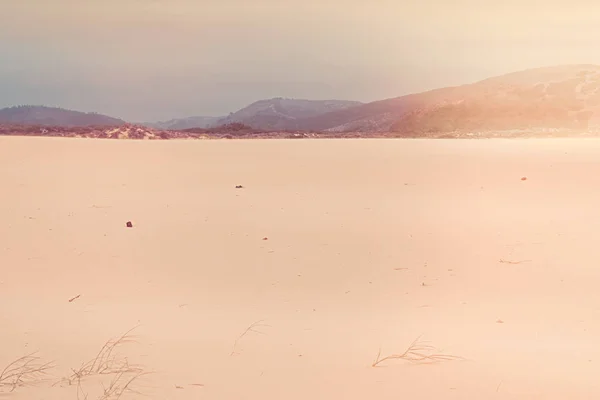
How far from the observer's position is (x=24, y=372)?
3289mm

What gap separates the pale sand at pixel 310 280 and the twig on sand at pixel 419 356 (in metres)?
0.06

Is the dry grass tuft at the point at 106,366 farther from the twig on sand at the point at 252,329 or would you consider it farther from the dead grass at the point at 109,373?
the twig on sand at the point at 252,329

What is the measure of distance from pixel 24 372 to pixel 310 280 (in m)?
2.68

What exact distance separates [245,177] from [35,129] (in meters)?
12.1

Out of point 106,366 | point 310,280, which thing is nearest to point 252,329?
point 106,366

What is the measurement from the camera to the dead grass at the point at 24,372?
10.5 ft

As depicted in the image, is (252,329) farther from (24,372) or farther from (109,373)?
(24,372)

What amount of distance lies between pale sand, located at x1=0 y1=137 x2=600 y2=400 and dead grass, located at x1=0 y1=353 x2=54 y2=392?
0.34 feet

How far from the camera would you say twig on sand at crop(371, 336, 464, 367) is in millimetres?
3566

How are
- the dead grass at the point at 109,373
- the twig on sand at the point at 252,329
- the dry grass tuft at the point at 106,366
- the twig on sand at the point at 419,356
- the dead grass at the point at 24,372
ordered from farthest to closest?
the twig on sand at the point at 252,329, the twig on sand at the point at 419,356, the dry grass tuft at the point at 106,366, the dead grass at the point at 24,372, the dead grass at the point at 109,373

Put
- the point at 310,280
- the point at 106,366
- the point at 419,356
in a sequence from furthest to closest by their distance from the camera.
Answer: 1. the point at 310,280
2. the point at 419,356
3. the point at 106,366

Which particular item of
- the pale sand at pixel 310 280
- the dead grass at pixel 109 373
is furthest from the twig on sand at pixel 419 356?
the dead grass at pixel 109 373

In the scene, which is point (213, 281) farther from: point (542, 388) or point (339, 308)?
point (542, 388)

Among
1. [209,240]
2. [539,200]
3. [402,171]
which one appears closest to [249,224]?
[209,240]
